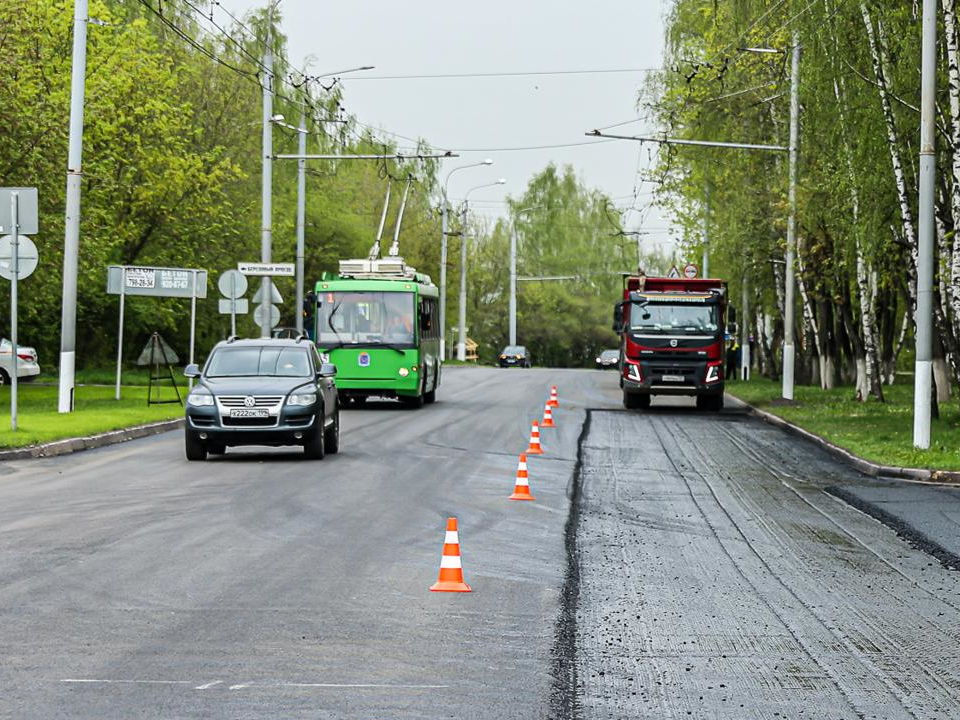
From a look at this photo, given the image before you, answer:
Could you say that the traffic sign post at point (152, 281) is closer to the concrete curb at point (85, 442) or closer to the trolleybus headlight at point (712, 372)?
the concrete curb at point (85, 442)

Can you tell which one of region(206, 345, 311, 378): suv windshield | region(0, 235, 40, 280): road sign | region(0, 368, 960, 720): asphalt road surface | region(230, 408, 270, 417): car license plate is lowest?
region(0, 368, 960, 720): asphalt road surface

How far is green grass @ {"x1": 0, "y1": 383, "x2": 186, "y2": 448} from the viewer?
78.2 feet

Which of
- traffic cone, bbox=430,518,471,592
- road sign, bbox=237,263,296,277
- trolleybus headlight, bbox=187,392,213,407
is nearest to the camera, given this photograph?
traffic cone, bbox=430,518,471,592

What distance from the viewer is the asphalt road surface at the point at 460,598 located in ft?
24.3

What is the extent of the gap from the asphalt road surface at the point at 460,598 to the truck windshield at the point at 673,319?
17.6 metres

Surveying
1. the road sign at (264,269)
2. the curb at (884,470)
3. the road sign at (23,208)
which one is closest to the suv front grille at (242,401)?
the road sign at (23,208)

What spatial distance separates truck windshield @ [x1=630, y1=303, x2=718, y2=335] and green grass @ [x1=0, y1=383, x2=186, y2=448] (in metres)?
10.8

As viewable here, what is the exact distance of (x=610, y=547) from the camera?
13164mm

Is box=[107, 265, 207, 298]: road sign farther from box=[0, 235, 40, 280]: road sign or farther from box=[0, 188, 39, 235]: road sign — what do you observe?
box=[0, 188, 39, 235]: road sign

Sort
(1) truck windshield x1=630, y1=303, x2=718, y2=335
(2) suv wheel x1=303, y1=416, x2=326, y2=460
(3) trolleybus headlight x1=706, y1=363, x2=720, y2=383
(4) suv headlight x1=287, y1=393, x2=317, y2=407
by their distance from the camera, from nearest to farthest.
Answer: (4) suv headlight x1=287, y1=393, x2=317, y2=407 → (2) suv wheel x1=303, y1=416, x2=326, y2=460 → (3) trolleybus headlight x1=706, y1=363, x2=720, y2=383 → (1) truck windshield x1=630, y1=303, x2=718, y2=335

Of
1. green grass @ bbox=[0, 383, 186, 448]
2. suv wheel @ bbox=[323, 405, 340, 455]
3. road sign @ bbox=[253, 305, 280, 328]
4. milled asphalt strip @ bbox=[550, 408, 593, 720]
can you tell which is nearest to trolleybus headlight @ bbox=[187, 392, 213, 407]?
suv wheel @ bbox=[323, 405, 340, 455]

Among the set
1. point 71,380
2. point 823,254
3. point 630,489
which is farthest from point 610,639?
point 823,254

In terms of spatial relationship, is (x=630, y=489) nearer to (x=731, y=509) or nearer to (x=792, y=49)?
(x=731, y=509)

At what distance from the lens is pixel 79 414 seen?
29078mm
